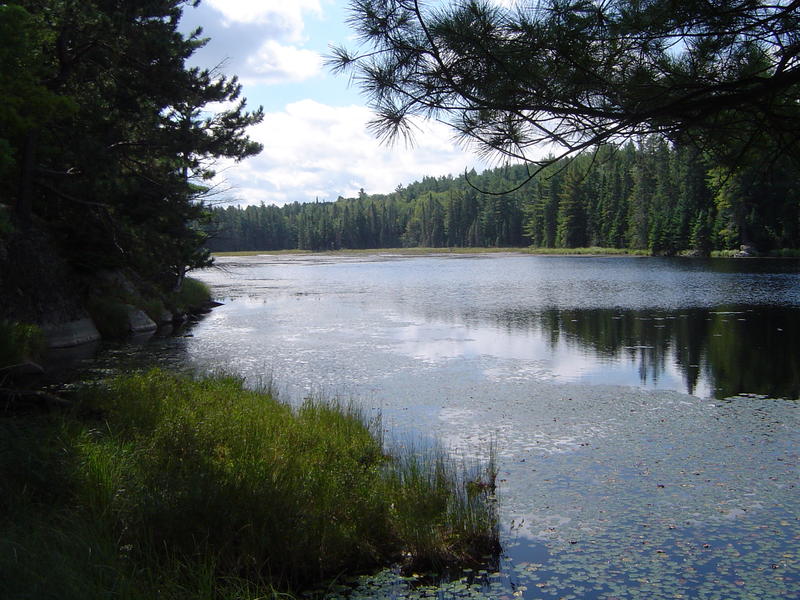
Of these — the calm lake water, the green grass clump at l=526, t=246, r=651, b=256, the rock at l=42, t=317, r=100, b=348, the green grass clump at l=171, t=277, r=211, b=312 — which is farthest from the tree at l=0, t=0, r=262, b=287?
the green grass clump at l=526, t=246, r=651, b=256

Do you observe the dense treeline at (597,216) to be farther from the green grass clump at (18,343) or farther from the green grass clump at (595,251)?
the green grass clump at (18,343)

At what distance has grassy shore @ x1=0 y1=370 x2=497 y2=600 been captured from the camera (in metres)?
4.79

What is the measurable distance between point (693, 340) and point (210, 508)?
55.3 feet

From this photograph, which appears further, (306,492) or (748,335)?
(748,335)

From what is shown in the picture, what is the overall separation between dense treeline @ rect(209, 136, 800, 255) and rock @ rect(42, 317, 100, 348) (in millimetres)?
6385

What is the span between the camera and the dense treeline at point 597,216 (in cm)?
3176

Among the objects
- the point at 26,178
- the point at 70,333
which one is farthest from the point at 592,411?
the point at 26,178

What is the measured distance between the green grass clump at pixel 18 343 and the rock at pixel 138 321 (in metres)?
5.99

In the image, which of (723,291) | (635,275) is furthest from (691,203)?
(723,291)

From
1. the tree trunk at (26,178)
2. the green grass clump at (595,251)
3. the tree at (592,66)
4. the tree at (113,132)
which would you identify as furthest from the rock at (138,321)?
the green grass clump at (595,251)

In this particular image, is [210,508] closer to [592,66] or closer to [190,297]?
[592,66]

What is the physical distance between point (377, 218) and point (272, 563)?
536ft

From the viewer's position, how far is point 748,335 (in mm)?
19750

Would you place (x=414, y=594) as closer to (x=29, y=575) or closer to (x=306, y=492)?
(x=306, y=492)
